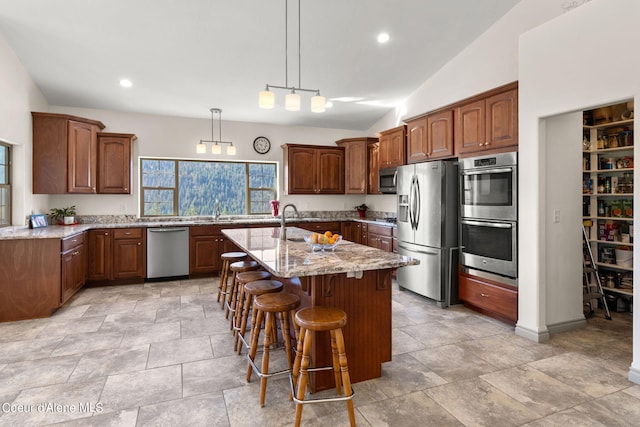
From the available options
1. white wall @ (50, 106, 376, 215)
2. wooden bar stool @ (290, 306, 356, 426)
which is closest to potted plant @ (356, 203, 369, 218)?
white wall @ (50, 106, 376, 215)

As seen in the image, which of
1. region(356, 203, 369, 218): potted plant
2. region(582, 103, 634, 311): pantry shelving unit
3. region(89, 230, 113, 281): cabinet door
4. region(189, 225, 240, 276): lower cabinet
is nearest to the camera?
region(582, 103, 634, 311): pantry shelving unit

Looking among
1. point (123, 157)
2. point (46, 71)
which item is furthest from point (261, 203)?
point (46, 71)

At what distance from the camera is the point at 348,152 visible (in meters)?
6.43

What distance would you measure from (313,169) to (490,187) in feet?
11.2

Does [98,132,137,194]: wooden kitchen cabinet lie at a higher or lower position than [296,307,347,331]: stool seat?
higher

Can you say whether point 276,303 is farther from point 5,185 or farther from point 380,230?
point 5,185

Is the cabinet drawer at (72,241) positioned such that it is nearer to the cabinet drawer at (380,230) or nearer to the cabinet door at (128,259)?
the cabinet door at (128,259)

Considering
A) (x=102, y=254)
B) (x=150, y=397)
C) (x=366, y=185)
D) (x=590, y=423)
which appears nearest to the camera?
(x=590, y=423)

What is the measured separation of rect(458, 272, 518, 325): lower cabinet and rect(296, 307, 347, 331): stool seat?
7.18ft

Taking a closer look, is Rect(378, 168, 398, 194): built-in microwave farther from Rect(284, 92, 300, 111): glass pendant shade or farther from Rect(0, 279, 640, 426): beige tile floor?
Rect(284, 92, 300, 111): glass pendant shade

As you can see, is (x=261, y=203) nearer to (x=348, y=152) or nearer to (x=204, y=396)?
(x=348, y=152)

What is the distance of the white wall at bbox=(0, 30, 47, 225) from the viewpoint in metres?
3.85

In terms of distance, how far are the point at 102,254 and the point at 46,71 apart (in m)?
2.45

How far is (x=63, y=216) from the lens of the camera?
16.7 ft
